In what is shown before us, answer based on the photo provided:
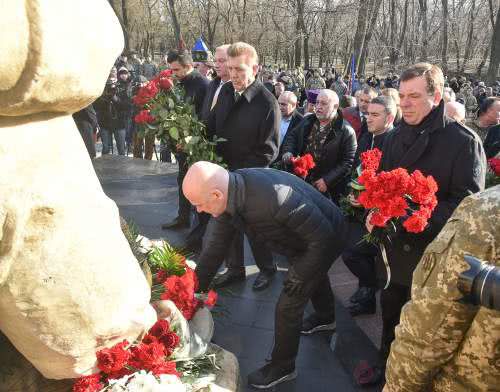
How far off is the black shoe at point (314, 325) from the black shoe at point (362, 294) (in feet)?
1.52

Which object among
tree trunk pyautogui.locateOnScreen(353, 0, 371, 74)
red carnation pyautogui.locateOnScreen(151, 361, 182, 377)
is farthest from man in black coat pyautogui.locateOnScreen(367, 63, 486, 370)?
tree trunk pyautogui.locateOnScreen(353, 0, 371, 74)

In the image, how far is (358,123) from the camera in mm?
6363

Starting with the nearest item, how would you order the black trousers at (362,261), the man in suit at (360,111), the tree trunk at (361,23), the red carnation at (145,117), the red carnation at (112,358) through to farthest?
the red carnation at (112,358) < the black trousers at (362,261) < the red carnation at (145,117) < the man in suit at (360,111) < the tree trunk at (361,23)

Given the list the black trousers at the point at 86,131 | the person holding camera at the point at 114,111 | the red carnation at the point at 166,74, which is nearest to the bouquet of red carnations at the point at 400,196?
the red carnation at the point at 166,74

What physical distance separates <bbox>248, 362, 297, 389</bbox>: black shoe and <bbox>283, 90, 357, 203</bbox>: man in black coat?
197cm

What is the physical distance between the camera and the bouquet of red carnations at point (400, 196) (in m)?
2.62

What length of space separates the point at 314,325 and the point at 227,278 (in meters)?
1.04

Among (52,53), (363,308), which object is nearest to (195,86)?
(363,308)

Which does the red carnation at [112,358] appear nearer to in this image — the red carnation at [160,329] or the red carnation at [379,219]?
the red carnation at [160,329]

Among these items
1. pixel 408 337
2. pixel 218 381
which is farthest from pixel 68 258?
pixel 218 381

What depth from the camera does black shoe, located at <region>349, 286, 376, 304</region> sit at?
4305 mm

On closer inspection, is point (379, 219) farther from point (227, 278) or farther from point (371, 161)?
point (227, 278)

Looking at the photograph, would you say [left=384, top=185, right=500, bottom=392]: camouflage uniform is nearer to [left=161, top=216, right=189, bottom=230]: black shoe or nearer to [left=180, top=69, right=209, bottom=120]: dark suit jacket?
[left=161, top=216, right=189, bottom=230]: black shoe

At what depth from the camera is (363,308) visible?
4.27 m
